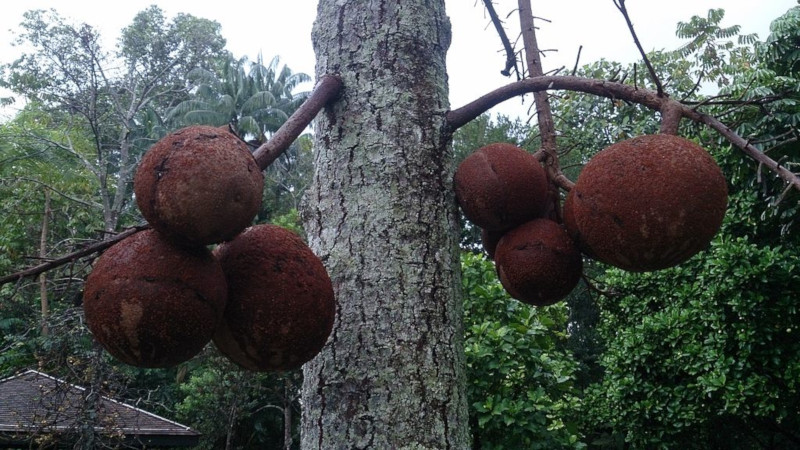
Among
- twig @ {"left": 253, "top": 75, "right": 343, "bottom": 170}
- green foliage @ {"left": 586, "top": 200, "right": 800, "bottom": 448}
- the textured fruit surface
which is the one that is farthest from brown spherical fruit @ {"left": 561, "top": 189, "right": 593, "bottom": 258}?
green foliage @ {"left": 586, "top": 200, "right": 800, "bottom": 448}

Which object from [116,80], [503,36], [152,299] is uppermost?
[116,80]

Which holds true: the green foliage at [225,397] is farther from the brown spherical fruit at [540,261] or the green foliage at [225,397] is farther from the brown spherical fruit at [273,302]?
the brown spherical fruit at [273,302]

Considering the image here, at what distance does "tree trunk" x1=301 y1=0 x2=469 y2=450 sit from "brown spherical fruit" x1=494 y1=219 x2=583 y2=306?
0.51ft

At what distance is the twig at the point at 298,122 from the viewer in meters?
1.24

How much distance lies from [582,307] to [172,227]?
61.0 ft

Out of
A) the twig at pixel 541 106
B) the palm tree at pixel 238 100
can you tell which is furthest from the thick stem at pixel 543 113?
the palm tree at pixel 238 100

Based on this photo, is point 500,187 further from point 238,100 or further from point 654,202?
point 238,100

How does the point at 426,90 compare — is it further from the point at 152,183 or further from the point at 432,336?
the point at 152,183

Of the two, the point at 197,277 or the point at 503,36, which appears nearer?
the point at 197,277

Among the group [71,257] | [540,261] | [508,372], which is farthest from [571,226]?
[508,372]

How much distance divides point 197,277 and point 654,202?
2.75ft

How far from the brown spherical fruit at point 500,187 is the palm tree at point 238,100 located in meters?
22.0

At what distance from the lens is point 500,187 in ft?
5.28

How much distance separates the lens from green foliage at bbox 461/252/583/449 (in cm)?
623
